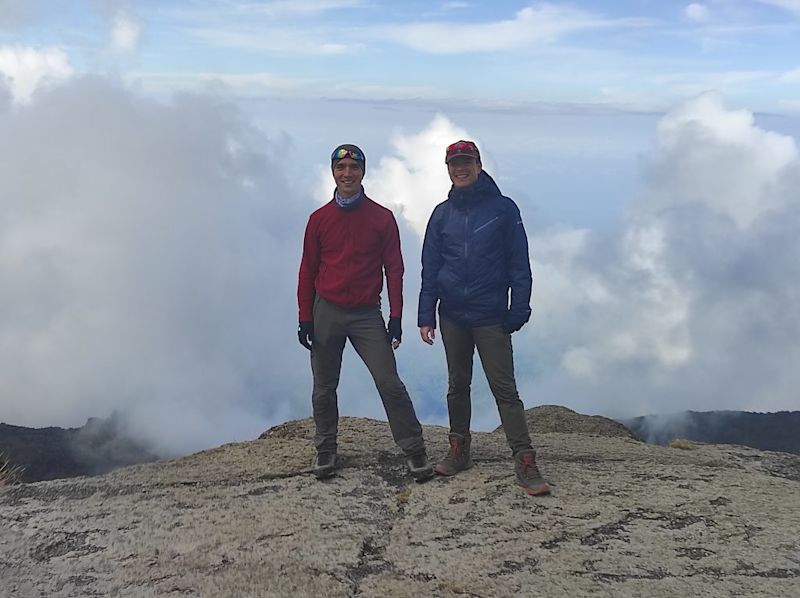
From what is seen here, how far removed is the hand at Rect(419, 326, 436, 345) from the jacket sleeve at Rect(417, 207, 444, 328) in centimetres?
3

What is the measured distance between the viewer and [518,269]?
23.5 ft

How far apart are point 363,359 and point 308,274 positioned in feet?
3.35

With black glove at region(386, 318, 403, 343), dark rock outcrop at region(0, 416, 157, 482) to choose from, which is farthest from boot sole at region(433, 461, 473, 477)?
dark rock outcrop at region(0, 416, 157, 482)

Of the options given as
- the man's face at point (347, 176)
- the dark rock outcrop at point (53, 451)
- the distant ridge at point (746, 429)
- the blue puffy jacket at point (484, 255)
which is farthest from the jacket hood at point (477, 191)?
the dark rock outcrop at point (53, 451)

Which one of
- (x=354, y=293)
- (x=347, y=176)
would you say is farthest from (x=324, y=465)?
(x=347, y=176)

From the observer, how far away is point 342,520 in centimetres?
694

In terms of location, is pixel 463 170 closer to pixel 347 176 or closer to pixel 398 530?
pixel 347 176

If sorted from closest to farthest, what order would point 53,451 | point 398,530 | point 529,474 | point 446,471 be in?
1. point 398,530
2. point 529,474
3. point 446,471
4. point 53,451

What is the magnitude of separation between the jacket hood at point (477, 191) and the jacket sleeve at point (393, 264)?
0.71 metres

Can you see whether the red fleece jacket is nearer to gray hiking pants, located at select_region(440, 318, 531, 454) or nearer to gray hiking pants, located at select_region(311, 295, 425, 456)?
gray hiking pants, located at select_region(311, 295, 425, 456)

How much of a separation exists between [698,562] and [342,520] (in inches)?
117

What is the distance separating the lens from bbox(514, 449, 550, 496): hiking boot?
7.35 metres

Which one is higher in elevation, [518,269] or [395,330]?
[518,269]

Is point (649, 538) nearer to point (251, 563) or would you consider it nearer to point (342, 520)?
point (342, 520)
